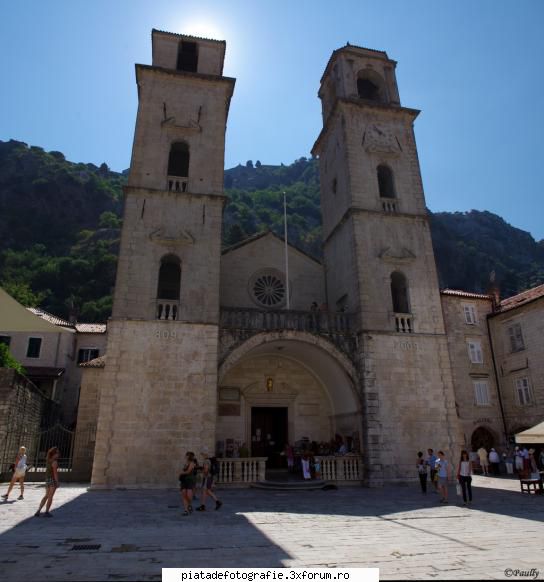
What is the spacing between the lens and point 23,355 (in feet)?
108

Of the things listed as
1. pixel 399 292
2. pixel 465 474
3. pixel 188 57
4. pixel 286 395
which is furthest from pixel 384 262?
pixel 188 57

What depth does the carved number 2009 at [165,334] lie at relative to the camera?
49.4 feet

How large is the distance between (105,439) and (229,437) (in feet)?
18.2

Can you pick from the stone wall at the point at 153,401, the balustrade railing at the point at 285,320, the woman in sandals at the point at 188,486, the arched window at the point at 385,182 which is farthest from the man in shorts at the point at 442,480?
the arched window at the point at 385,182

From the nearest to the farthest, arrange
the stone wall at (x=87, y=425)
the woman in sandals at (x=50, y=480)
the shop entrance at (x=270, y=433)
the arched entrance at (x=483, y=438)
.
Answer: the woman in sandals at (x=50, y=480), the stone wall at (x=87, y=425), the shop entrance at (x=270, y=433), the arched entrance at (x=483, y=438)

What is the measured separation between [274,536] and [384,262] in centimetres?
1305

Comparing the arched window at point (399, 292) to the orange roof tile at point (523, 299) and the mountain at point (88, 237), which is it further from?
the mountain at point (88, 237)

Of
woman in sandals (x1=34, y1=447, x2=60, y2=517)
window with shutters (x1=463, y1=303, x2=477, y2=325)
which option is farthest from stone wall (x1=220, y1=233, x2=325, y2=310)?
woman in sandals (x1=34, y1=447, x2=60, y2=517)

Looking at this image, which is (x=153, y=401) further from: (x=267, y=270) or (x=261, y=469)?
(x=267, y=270)

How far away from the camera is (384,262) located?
18.1 meters

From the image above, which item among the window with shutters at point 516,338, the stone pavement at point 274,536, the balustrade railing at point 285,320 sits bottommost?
the stone pavement at point 274,536

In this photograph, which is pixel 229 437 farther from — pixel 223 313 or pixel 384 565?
pixel 384 565

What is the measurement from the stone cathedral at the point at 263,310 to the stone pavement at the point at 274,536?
326cm

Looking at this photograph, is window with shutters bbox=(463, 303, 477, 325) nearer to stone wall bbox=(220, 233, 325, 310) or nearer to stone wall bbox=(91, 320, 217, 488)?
stone wall bbox=(220, 233, 325, 310)
